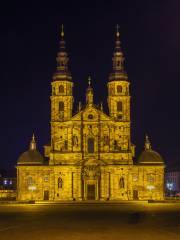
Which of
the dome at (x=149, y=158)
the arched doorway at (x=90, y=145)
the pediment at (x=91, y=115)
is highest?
the pediment at (x=91, y=115)

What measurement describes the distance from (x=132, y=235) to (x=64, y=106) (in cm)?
5420

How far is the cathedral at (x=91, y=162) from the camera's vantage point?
258 feet

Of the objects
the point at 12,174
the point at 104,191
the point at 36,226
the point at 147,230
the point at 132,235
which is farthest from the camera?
the point at 12,174

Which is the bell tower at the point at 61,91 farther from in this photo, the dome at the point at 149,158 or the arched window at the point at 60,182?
the dome at the point at 149,158

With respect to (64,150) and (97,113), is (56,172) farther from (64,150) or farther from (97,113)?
(97,113)

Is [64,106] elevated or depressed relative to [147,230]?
elevated

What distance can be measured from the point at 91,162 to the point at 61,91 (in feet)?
38.3

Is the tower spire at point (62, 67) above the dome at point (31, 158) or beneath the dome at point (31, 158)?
above

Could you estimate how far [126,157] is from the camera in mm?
79312

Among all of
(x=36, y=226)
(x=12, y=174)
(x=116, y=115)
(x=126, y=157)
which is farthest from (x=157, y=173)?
(x=12, y=174)

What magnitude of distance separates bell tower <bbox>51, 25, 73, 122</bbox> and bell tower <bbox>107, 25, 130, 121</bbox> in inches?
240

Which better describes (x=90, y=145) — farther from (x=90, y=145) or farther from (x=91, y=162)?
(x=91, y=162)

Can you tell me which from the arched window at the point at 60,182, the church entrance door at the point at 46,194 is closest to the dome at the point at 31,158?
the arched window at the point at 60,182

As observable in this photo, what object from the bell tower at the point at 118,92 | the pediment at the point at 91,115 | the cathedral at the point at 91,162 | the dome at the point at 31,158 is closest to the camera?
the cathedral at the point at 91,162
